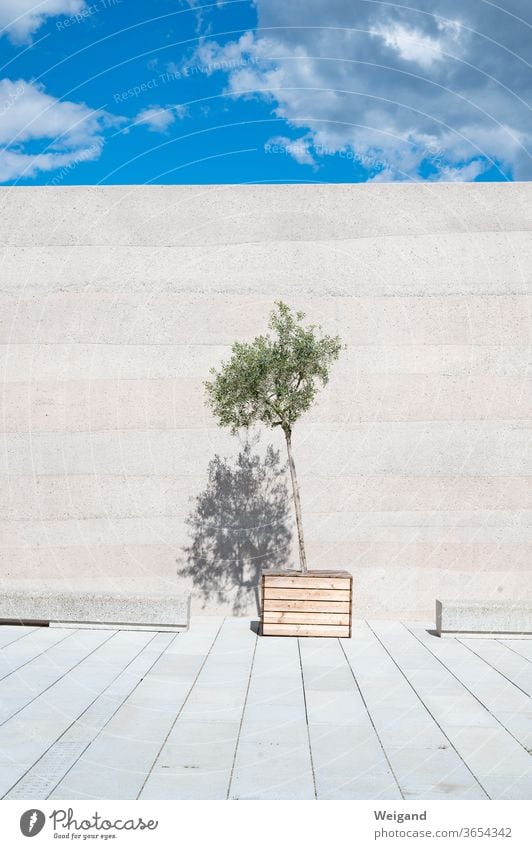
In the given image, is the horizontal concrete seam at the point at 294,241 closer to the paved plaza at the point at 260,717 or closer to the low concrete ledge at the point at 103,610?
the low concrete ledge at the point at 103,610

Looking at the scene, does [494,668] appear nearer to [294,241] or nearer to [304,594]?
[304,594]

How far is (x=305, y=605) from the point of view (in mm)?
10109

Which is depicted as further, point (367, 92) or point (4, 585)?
point (4, 585)

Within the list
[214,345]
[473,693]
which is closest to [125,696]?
[473,693]

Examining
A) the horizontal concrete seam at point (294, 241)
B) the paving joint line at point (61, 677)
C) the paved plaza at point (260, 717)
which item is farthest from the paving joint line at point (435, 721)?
the horizontal concrete seam at point (294, 241)

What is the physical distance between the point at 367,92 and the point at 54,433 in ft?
21.6

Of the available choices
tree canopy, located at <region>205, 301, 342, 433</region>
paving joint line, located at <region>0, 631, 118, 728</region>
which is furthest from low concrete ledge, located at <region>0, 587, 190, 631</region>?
tree canopy, located at <region>205, 301, 342, 433</region>

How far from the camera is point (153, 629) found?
10.4 metres

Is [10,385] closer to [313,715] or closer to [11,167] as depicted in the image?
[11,167]

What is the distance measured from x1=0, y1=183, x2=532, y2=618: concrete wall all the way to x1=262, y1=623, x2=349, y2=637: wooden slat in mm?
1992

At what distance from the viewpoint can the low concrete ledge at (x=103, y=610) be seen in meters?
10.3

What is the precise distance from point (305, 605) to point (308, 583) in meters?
0.28

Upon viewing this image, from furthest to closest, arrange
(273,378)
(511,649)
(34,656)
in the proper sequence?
(273,378), (511,649), (34,656)

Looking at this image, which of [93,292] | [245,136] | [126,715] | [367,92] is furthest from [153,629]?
[367,92]
